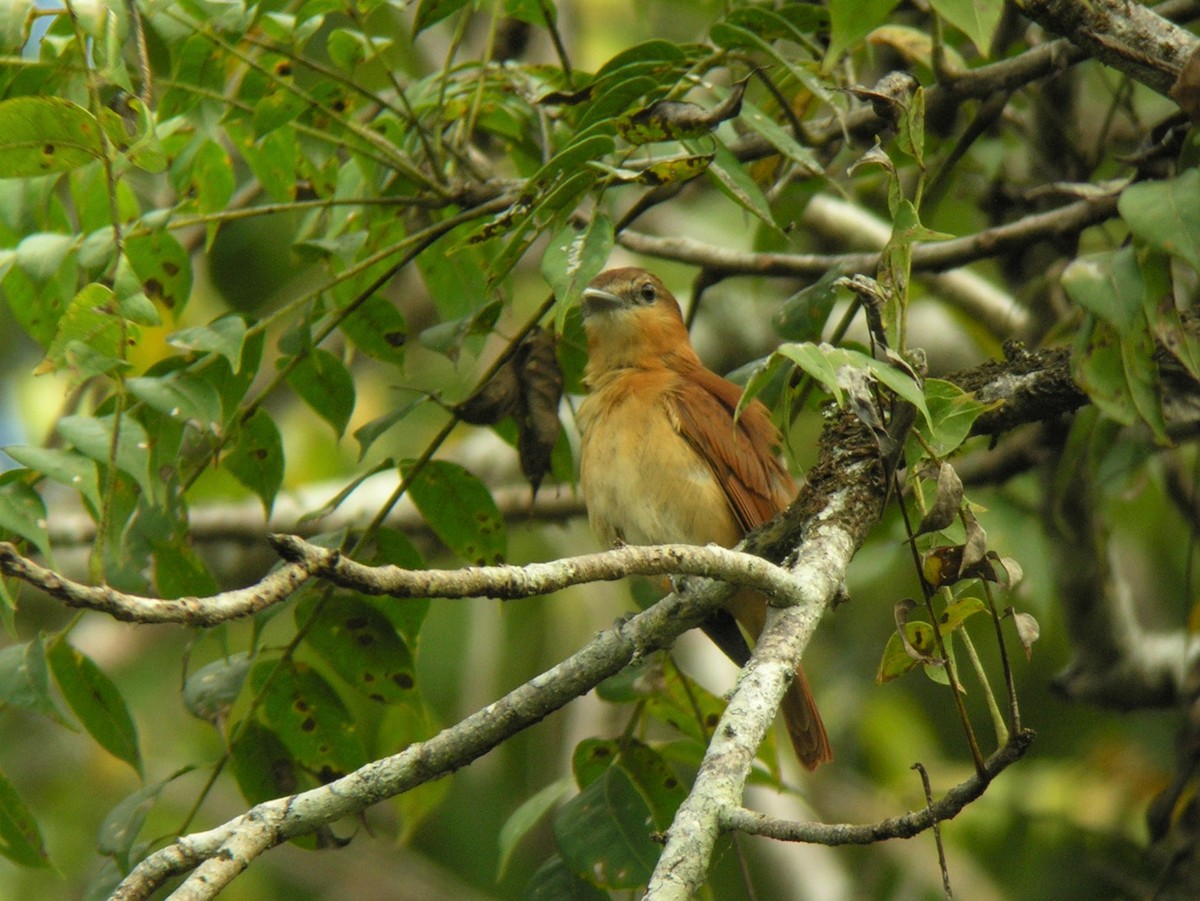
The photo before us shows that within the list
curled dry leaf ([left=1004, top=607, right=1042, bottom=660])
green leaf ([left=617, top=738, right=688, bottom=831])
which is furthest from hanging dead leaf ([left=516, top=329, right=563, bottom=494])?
curled dry leaf ([left=1004, top=607, right=1042, bottom=660])

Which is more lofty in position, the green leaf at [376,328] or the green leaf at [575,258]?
the green leaf at [575,258]

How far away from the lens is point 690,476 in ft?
12.4

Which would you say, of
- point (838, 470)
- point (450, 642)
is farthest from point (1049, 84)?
point (450, 642)

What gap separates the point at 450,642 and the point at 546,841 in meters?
1.38

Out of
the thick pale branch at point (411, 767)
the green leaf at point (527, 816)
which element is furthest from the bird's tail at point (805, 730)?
the thick pale branch at point (411, 767)

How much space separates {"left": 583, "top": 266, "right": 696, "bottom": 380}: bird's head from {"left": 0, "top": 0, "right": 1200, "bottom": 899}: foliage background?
42 cm

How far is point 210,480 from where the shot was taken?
20.3ft

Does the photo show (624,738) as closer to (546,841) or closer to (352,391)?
(352,391)

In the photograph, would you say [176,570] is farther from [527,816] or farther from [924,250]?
[924,250]

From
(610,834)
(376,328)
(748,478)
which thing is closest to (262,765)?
(610,834)

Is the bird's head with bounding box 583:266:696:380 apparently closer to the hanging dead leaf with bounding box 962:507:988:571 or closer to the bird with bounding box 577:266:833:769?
the bird with bounding box 577:266:833:769

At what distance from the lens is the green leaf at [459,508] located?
3182 mm

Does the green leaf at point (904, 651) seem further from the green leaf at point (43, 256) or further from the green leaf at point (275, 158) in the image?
the green leaf at point (275, 158)

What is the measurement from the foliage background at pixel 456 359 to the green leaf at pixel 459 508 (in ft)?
0.04
